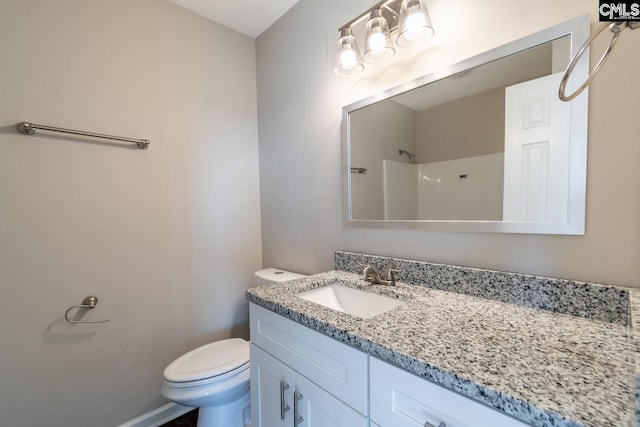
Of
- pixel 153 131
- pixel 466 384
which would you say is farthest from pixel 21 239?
pixel 466 384

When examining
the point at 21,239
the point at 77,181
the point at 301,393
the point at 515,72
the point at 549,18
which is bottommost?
the point at 301,393

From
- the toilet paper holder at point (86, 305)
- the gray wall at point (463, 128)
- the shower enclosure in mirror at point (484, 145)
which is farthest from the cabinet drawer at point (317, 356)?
the toilet paper holder at point (86, 305)

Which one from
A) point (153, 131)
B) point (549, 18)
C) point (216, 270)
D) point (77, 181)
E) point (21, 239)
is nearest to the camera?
point (549, 18)

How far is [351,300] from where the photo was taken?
1134 mm

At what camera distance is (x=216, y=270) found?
1729 mm

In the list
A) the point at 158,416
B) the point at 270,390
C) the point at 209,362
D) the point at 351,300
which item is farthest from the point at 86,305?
the point at 351,300

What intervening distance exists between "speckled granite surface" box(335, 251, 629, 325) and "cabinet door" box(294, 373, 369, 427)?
54 cm

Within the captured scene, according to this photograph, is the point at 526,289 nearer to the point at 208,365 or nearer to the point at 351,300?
the point at 351,300

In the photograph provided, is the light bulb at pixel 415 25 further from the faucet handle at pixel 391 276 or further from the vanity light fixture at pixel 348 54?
the faucet handle at pixel 391 276

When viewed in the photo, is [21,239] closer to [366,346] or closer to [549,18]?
[366,346]

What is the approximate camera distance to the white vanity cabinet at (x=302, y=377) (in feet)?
2.22

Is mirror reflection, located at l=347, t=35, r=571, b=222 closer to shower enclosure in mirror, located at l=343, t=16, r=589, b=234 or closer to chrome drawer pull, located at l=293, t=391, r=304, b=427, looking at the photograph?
shower enclosure in mirror, located at l=343, t=16, r=589, b=234

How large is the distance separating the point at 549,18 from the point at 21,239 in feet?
6.93

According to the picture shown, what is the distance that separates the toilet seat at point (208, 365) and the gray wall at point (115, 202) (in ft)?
0.93
